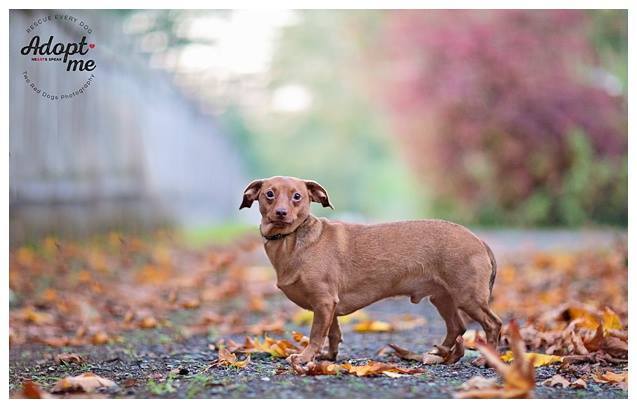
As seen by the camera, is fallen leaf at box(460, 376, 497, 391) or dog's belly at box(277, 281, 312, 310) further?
dog's belly at box(277, 281, 312, 310)

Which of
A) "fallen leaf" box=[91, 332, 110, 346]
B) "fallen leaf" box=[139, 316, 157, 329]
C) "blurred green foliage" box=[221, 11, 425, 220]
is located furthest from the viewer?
"blurred green foliage" box=[221, 11, 425, 220]

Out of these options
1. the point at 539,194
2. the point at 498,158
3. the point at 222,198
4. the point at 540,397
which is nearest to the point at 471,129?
the point at 498,158

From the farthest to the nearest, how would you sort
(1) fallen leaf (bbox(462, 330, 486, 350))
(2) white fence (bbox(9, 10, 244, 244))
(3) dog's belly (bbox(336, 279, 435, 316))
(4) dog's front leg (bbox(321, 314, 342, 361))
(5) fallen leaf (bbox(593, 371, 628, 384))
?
(2) white fence (bbox(9, 10, 244, 244))
(1) fallen leaf (bbox(462, 330, 486, 350))
(4) dog's front leg (bbox(321, 314, 342, 361))
(3) dog's belly (bbox(336, 279, 435, 316))
(5) fallen leaf (bbox(593, 371, 628, 384))

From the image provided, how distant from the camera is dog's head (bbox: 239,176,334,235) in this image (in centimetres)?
436

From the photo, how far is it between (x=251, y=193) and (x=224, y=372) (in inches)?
35.0

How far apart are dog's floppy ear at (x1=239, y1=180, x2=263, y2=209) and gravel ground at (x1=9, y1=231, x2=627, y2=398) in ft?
2.69

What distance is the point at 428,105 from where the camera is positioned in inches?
806

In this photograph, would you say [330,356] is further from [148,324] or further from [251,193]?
[148,324]

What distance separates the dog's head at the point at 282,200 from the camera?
14.3 feet

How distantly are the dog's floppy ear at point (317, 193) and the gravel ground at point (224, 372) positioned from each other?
0.85 m

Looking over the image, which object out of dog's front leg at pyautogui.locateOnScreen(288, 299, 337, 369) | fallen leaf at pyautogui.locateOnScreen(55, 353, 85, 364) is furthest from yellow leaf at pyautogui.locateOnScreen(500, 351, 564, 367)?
fallen leaf at pyautogui.locateOnScreen(55, 353, 85, 364)

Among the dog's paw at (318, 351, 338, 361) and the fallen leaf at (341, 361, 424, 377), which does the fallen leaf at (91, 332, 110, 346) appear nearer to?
the dog's paw at (318, 351, 338, 361)
